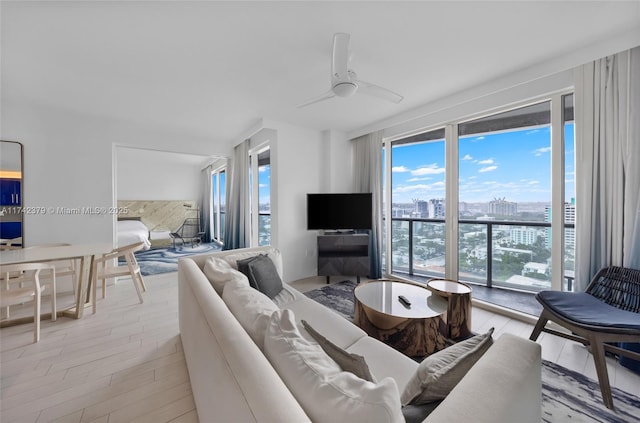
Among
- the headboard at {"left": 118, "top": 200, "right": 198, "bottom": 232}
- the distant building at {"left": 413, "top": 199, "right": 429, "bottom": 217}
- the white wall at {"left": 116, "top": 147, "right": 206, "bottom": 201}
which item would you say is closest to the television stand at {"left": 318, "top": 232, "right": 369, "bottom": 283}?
the distant building at {"left": 413, "top": 199, "right": 429, "bottom": 217}

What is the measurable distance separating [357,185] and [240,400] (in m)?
3.71

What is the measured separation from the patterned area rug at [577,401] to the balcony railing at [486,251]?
3.18 feet

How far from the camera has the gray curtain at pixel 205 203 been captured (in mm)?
7488

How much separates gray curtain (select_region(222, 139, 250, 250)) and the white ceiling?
1.72m

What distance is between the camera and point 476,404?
0.62 metres

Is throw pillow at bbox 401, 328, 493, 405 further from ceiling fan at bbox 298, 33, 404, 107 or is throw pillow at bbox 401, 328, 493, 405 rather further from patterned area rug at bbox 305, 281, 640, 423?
ceiling fan at bbox 298, 33, 404, 107

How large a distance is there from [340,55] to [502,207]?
2663mm

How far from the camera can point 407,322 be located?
5.69 feet

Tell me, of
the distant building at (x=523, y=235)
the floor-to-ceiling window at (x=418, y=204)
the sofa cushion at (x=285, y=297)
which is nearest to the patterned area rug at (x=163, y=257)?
the sofa cushion at (x=285, y=297)

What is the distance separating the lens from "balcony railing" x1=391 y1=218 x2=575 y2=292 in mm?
2664

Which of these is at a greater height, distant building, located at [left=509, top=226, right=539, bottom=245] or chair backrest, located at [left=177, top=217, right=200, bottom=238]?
distant building, located at [left=509, top=226, right=539, bottom=245]

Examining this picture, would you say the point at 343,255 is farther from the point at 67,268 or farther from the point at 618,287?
the point at 67,268

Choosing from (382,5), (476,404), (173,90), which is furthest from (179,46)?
(476,404)

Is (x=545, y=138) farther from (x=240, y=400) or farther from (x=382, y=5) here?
(x=240, y=400)
